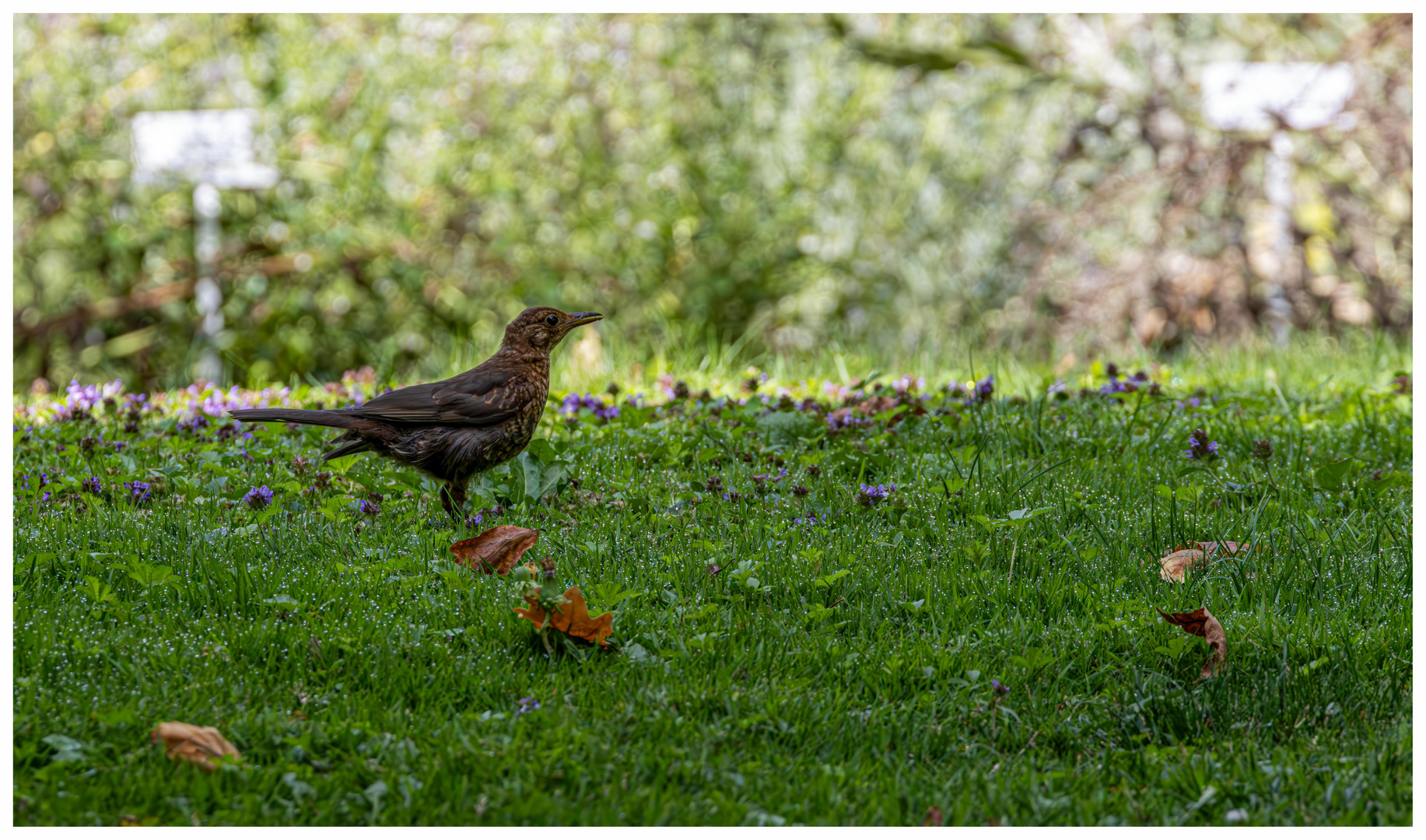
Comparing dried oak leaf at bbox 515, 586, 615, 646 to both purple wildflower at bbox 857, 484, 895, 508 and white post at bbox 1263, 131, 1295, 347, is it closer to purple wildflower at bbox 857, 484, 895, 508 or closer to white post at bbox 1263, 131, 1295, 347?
purple wildflower at bbox 857, 484, 895, 508

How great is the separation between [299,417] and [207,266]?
6.44 m

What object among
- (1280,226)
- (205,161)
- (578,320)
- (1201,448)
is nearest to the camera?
(578,320)

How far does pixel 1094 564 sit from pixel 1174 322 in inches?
302

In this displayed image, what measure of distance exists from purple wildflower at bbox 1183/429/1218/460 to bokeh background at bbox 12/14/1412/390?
4.34m

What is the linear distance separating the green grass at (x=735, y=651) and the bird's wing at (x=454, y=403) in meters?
0.26

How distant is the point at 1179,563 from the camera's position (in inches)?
144

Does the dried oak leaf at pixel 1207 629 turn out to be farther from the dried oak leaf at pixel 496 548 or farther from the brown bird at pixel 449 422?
the brown bird at pixel 449 422

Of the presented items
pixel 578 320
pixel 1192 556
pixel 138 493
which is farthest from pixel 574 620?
pixel 138 493

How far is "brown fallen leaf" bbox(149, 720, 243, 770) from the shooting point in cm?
255

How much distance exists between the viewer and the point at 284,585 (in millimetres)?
3307

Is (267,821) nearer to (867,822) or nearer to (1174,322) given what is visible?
(867,822)

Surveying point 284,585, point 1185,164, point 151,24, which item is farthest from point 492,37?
point 284,585

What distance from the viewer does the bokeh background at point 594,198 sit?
9461 mm

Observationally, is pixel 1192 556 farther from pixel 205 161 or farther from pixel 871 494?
pixel 205 161
